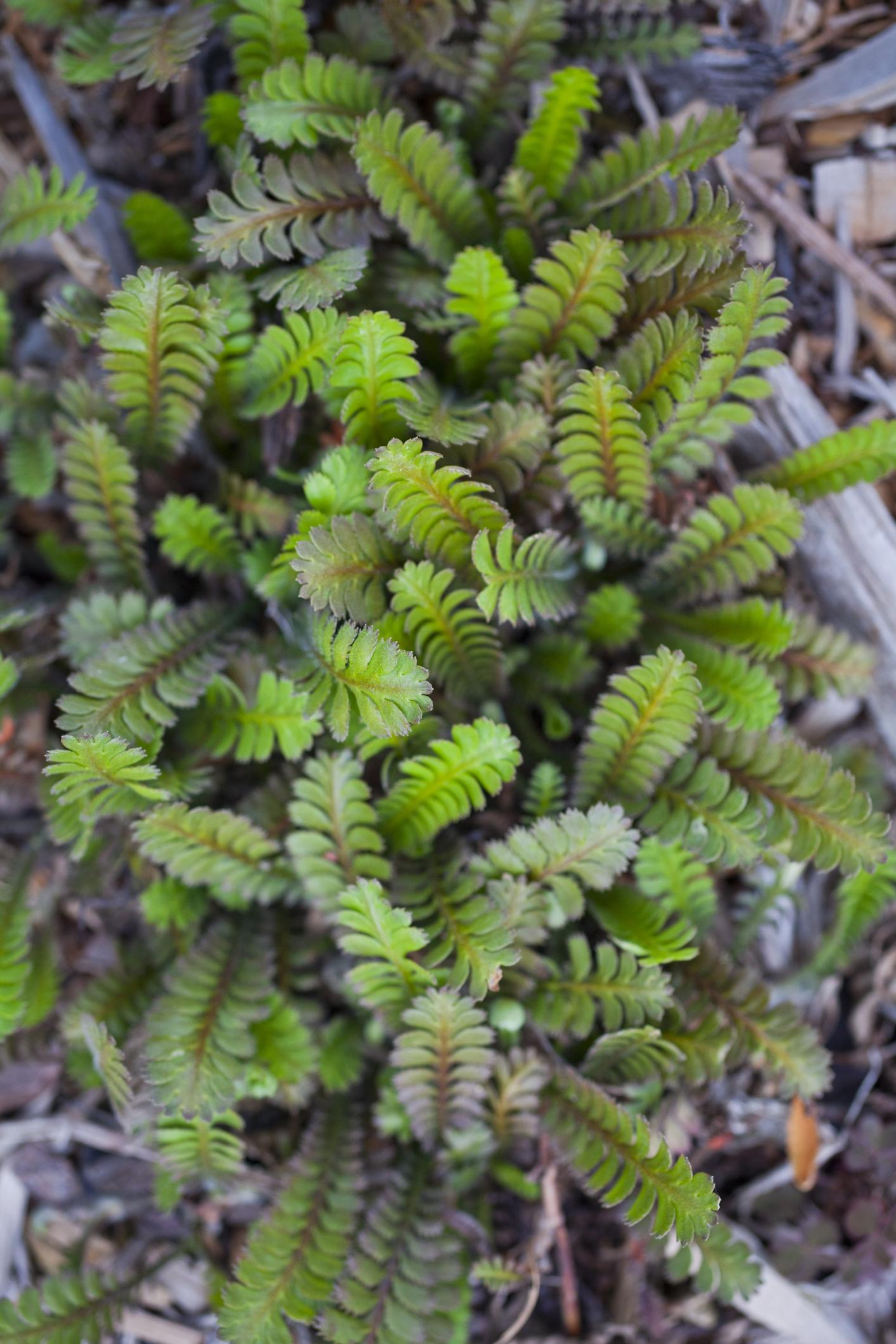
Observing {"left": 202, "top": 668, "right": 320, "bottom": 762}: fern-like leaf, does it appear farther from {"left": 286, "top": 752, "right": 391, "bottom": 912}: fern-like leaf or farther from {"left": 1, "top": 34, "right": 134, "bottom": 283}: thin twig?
{"left": 1, "top": 34, "right": 134, "bottom": 283}: thin twig

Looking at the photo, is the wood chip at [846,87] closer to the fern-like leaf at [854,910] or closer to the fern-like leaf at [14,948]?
the fern-like leaf at [854,910]

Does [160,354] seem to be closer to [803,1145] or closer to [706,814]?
[706,814]

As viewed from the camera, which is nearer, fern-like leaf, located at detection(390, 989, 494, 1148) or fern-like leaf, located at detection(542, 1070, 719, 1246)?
fern-like leaf, located at detection(542, 1070, 719, 1246)

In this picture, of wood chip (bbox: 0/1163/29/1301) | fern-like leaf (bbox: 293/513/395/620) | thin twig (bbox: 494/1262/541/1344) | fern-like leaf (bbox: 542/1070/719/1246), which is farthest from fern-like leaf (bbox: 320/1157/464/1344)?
fern-like leaf (bbox: 293/513/395/620)

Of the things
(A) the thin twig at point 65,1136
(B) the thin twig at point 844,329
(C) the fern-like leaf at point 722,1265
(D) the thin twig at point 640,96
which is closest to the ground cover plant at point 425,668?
(C) the fern-like leaf at point 722,1265

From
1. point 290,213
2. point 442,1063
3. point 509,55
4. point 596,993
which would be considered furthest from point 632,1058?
point 509,55
